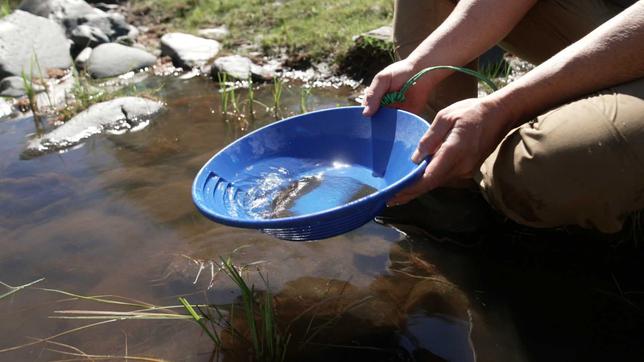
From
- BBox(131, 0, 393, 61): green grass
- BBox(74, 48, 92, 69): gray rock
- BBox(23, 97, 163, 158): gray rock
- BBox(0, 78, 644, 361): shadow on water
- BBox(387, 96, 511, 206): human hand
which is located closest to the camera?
BBox(387, 96, 511, 206): human hand

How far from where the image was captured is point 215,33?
575cm

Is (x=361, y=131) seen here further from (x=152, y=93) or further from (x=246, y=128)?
(x=152, y=93)

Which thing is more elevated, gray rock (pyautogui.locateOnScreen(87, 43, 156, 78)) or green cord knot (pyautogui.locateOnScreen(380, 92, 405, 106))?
green cord knot (pyautogui.locateOnScreen(380, 92, 405, 106))

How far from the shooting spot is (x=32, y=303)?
2.31 m

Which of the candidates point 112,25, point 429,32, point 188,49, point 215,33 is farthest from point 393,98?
point 112,25

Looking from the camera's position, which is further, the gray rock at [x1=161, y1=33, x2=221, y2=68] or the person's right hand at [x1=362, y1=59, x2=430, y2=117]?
the gray rock at [x1=161, y1=33, x2=221, y2=68]

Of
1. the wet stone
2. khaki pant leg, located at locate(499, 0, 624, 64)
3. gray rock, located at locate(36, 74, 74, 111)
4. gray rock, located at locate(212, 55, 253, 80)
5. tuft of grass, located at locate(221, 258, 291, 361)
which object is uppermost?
khaki pant leg, located at locate(499, 0, 624, 64)

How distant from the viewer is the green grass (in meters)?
4.93

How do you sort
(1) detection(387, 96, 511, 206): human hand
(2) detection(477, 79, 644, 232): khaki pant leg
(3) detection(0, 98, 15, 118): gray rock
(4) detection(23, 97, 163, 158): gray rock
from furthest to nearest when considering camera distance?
1. (3) detection(0, 98, 15, 118): gray rock
2. (4) detection(23, 97, 163, 158): gray rock
3. (1) detection(387, 96, 511, 206): human hand
4. (2) detection(477, 79, 644, 232): khaki pant leg

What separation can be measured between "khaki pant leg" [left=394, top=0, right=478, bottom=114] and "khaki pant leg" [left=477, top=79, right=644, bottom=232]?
31.3 inches

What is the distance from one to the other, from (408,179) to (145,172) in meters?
2.06

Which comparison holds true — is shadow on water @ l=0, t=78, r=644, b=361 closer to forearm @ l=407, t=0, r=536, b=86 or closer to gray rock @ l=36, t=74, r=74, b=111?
forearm @ l=407, t=0, r=536, b=86

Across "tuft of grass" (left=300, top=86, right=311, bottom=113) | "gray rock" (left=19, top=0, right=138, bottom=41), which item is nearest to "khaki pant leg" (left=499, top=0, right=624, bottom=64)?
"tuft of grass" (left=300, top=86, right=311, bottom=113)

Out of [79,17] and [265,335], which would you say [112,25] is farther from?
[265,335]
